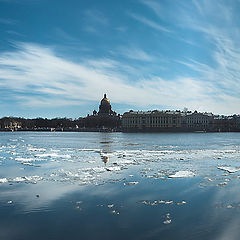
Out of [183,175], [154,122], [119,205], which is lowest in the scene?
[119,205]

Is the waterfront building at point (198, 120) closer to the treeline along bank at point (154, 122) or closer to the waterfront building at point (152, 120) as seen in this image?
the treeline along bank at point (154, 122)

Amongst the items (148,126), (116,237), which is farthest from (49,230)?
(148,126)

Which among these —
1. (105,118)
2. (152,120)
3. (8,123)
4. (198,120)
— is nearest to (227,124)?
(198,120)

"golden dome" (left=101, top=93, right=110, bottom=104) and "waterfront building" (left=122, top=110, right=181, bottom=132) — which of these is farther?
"golden dome" (left=101, top=93, right=110, bottom=104)

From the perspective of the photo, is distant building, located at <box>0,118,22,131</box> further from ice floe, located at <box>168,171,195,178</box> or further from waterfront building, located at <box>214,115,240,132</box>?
ice floe, located at <box>168,171,195,178</box>

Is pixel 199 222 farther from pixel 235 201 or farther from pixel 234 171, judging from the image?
pixel 234 171

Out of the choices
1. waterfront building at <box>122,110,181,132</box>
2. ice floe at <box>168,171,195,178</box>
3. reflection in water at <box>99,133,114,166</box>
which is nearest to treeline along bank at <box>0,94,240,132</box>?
waterfront building at <box>122,110,181,132</box>

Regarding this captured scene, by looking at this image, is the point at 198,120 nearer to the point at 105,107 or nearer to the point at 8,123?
the point at 105,107

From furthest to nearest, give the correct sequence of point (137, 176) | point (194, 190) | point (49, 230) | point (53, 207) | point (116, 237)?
point (137, 176) < point (194, 190) < point (53, 207) < point (49, 230) < point (116, 237)

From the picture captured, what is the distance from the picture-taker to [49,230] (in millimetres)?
7176

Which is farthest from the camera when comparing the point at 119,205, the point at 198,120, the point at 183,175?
the point at 198,120

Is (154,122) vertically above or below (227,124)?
above

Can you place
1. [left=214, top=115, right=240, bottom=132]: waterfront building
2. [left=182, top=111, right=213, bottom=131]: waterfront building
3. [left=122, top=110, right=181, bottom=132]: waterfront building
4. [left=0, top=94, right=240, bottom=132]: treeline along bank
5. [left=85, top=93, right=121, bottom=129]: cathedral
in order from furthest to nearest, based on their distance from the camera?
[left=85, top=93, right=121, bottom=129]: cathedral, [left=182, top=111, right=213, bottom=131]: waterfront building, [left=214, top=115, right=240, bottom=132]: waterfront building, [left=122, top=110, right=181, bottom=132]: waterfront building, [left=0, top=94, right=240, bottom=132]: treeline along bank

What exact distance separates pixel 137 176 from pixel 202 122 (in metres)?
Answer: 148
